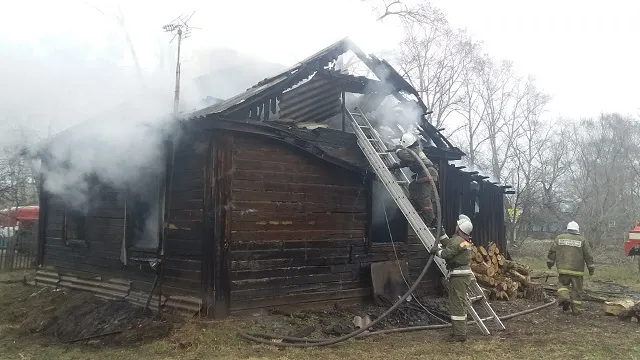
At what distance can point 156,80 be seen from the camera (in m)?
9.93

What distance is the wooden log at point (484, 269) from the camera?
1170 cm

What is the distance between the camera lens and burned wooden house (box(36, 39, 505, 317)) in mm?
8008

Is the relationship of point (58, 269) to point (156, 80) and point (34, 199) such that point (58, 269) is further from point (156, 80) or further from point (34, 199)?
point (34, 199)

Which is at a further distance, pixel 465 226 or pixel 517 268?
pixel 517 268

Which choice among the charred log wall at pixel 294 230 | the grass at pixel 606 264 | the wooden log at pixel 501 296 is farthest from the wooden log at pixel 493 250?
the grass at pixel 606 264

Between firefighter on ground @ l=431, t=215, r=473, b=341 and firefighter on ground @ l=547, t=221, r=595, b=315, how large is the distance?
10.4 ft

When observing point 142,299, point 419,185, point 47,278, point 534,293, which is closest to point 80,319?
point 142,299

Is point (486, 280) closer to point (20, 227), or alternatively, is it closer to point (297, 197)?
point (297, 197)

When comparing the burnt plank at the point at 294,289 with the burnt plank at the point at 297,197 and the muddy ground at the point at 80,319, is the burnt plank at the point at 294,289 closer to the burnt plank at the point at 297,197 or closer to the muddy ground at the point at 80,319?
the muddy ground at the point at 80,319

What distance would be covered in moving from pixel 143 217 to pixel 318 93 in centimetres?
407

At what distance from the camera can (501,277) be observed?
12.0 m

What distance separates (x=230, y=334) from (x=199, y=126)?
3088 mm

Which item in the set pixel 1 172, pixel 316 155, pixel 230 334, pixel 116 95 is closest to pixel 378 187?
pixel 316 155

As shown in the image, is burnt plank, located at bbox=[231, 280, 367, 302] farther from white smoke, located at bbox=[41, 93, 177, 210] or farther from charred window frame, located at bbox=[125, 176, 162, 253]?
white smoke, located at bbox=[41, 93, 177, 210]
